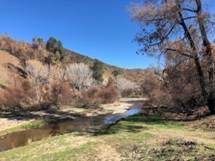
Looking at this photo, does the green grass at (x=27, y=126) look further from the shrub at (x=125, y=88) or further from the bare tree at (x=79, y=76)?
the shrub at (x=125, y=88)

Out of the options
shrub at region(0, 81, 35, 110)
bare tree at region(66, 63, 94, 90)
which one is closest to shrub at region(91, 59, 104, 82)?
bare tree at region(66, 63, 94, 90)

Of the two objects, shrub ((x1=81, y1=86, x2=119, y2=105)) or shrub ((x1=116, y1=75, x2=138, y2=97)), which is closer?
shrub ((x1=81, y1=86, x2=119, y2=105))

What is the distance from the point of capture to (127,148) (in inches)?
579

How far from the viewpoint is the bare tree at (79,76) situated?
7375 centimetres

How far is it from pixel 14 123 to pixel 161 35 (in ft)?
60.3

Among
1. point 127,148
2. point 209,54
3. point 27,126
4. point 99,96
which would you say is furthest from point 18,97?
point 127,148

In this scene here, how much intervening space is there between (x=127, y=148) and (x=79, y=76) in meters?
61.7

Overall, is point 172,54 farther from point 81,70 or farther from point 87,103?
point 81,70

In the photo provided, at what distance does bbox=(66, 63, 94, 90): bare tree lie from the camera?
73750mm

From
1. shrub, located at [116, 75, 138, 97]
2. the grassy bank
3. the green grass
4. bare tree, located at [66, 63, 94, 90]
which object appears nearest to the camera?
the grassy bank

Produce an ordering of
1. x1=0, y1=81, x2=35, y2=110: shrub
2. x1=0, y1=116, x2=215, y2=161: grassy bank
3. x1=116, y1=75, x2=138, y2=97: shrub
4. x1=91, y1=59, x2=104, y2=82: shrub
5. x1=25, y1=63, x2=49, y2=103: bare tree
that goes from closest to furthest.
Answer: x1=0, y1=116, x2=215, y2=161: grassy bank, x1=0, y1=81, x2=35, y2=110: shrub, x1=25, y1=63, x2=49, y2=103: bare tree, x1=91, y1=59, x2=104, y2=82: shrub, x1=116, y1=75, x2=138, y2=97: shrub

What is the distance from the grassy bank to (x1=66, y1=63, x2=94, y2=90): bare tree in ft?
178

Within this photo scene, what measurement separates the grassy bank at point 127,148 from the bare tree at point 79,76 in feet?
178

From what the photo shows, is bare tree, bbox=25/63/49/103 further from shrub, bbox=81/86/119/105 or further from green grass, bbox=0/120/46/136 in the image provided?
green grass, bbox=0/120/46/136
